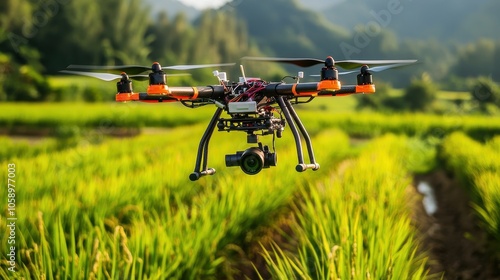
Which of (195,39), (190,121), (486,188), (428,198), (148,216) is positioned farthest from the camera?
(190,121)

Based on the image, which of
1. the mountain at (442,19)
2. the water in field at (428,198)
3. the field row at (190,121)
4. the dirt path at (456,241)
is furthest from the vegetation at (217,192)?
the mountain at (442,19)

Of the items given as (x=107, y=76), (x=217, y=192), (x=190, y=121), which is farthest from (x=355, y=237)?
(x=190, y=121)

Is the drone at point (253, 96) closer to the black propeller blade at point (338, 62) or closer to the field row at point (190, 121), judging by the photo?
the black propeller blade at point (338, 62)

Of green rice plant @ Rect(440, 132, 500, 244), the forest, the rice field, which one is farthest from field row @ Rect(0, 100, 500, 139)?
the rice field

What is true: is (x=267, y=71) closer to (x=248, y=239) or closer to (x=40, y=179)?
(x=248, y=239)

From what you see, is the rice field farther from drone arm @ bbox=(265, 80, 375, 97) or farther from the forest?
the forest

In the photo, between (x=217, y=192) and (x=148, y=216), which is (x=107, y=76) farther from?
(x=217, y=192)

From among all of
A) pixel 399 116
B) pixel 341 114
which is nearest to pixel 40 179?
pixel 341 114
